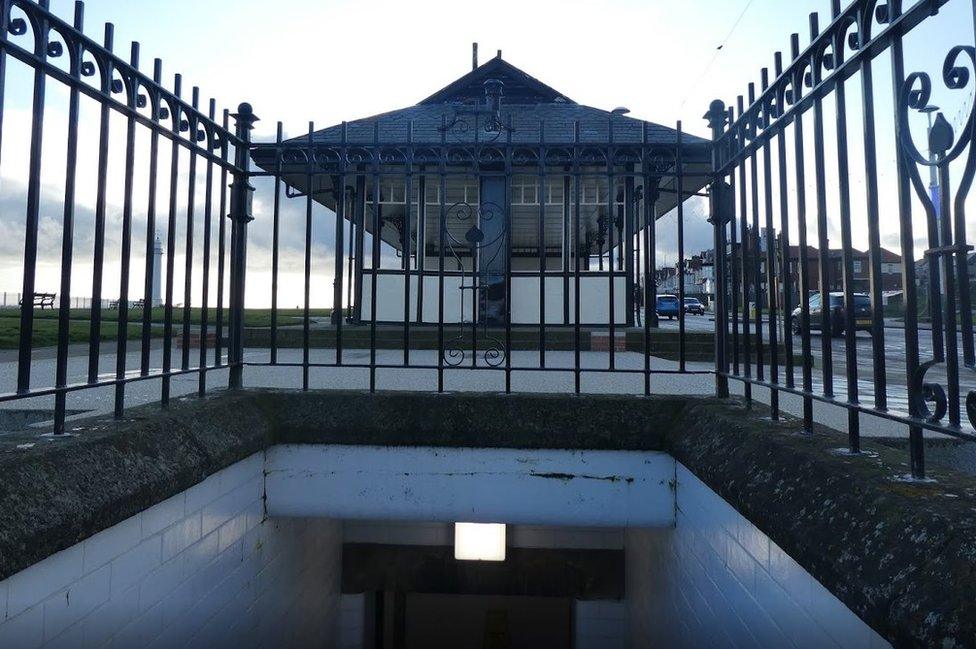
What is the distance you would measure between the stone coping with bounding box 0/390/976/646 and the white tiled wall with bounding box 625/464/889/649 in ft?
0.46

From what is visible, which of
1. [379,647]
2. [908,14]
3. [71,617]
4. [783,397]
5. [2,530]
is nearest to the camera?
[2,530]

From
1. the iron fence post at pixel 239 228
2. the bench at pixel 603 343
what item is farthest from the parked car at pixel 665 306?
the iron fence post at pixel 239 228

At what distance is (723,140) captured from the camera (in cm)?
313

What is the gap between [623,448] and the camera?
2.96m

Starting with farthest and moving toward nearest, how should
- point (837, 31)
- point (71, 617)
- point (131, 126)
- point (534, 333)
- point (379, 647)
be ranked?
point (534, 333), point (379, 647), point (131, 126), point (837, 31), point (71, 617)

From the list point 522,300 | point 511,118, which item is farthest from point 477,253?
point 511,118

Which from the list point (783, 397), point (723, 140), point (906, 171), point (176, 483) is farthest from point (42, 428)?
point (783, 397)

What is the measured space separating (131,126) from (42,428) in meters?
1.26

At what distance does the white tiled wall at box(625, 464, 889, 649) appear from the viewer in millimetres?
1610

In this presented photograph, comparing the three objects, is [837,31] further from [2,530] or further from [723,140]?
[2,530]

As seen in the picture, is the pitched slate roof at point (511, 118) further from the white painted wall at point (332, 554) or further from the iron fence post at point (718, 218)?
the white painted wall at point (332, 554)

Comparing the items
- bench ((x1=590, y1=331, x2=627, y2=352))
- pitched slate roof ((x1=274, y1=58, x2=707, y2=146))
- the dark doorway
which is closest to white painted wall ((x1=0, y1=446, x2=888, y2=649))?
bench ((x1=590, y1=331, x2=627, y2=352))

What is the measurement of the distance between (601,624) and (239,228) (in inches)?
173

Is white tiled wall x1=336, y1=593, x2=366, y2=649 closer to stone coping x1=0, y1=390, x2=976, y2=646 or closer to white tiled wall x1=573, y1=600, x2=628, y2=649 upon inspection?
white tiled wall x1=573, y1=600, x2=628, y2=649
